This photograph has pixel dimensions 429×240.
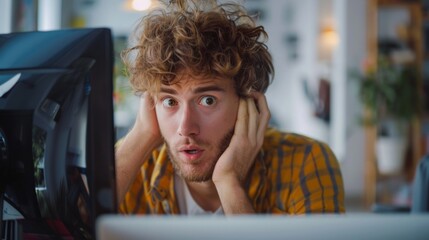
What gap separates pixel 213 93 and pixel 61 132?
1.65 ft

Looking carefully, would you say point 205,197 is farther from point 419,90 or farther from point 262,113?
point 419,90

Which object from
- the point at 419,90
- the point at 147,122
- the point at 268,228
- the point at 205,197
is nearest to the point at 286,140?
the point at 205,197

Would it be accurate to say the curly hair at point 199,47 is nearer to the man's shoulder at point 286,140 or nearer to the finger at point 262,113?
the finger at point 262,113

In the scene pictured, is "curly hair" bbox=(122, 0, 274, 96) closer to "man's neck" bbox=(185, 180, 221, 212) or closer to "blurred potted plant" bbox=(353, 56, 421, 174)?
"man's neck" bbox=(185, 180, 221, 212)

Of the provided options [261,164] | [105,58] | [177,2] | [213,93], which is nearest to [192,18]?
[177,2]

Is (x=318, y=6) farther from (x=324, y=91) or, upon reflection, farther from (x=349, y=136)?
(x=349, y=136)

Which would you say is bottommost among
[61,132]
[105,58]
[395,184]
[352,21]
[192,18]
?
[395,184]

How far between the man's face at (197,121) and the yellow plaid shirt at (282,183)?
13cm

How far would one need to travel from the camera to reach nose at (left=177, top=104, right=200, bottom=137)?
3.84 feet

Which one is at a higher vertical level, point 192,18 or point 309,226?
point 192,18

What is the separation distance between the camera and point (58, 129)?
0.77 meters

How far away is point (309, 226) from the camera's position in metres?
0.55

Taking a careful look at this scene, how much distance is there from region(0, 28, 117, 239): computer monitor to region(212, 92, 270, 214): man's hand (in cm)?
48

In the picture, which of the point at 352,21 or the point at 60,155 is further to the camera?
the point at 352,21
